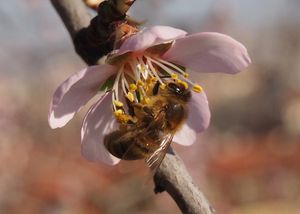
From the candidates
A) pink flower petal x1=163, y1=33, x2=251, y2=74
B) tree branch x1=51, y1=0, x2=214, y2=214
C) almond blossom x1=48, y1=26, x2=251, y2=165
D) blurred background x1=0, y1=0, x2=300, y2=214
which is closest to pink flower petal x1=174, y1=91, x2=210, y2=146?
almond blossom x1=48, y1=26, x2=251, y2=165

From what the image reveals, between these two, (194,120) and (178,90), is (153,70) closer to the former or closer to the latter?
(178,90)

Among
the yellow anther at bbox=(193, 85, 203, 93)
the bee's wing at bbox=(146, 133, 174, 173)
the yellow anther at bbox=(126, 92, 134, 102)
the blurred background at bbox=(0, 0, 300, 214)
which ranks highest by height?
the yellow anther at bbox=(126, 92, 134, 102)

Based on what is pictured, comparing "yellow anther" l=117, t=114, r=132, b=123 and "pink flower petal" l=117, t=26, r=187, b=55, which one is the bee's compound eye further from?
"pink flower petal" l=117, t=26, r=187, b=55

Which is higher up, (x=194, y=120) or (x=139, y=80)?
(x=139, y=80)

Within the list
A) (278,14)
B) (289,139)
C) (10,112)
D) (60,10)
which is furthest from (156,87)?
(278,14)

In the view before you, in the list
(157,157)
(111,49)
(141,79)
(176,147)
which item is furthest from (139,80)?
(176,147)

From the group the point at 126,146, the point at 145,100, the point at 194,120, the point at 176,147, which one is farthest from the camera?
the point at 176,147

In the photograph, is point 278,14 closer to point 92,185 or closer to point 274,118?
point 274,118
